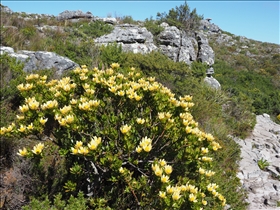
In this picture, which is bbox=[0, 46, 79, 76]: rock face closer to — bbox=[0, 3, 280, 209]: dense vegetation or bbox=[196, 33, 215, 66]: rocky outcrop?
bbox=[0, 3, 280, 209]: dense vegetation

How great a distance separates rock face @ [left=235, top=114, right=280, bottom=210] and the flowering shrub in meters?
2.48

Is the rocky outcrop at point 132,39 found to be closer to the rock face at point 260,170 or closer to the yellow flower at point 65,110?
the rock face at point 260,170

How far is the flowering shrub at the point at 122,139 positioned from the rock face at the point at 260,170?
2484mm

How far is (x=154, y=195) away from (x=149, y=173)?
0.55m

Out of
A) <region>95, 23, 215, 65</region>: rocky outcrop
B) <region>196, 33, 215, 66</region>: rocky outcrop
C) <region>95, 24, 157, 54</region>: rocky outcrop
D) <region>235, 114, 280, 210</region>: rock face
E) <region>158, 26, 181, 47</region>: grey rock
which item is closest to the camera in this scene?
<region>235, 114, 280, 210</region>: rock face

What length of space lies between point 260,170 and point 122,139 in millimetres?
4414

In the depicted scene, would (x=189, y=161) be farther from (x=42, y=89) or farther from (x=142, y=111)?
(x=42, y=89)

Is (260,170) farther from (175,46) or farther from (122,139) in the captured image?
(175,46)

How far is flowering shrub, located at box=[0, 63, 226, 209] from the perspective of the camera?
224cm

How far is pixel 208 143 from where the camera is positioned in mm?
2750

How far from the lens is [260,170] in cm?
549

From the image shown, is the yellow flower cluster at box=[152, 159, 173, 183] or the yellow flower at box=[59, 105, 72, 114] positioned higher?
the yellow flower at box=[59, 105, 72, 114]

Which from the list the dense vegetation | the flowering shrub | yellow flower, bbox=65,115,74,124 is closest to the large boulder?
the dense vegetation

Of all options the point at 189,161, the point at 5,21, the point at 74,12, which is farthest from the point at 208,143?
the point at 74,12
